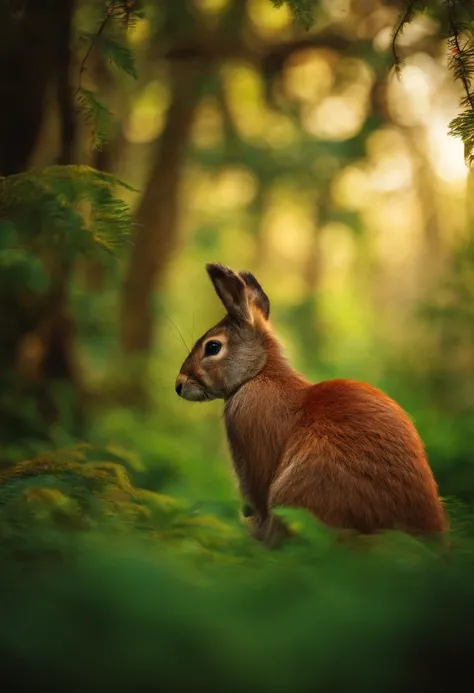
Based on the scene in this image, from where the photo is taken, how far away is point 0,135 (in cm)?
482

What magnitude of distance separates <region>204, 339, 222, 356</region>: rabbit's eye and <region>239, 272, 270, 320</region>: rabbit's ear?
40 cm

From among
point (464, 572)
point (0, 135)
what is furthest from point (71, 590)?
point (0, 135)

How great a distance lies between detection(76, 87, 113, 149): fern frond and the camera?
3.24 meters

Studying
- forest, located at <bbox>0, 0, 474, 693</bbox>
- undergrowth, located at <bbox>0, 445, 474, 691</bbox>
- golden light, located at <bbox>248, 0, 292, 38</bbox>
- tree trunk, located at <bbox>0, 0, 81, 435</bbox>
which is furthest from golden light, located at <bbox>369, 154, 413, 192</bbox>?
undergrowth, located at <bbox>0, 445, 474, 691</bbox>

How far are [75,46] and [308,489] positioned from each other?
2.88 metres

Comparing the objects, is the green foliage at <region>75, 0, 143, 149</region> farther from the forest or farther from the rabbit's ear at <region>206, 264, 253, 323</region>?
the rabbit's ear at <region>206, 264, 253, 323</region>

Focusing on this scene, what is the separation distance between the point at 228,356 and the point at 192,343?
1.18m

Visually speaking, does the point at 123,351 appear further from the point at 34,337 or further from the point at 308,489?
the point at 308,489

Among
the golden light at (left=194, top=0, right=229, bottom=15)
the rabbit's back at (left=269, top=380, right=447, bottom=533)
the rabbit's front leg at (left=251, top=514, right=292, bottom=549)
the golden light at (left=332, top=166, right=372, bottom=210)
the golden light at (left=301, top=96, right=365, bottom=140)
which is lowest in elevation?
the rabbit's front leg at (left=251, top=514, right=292, bottom=549)

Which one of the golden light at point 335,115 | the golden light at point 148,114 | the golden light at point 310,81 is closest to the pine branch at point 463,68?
the golden light at point 148,114

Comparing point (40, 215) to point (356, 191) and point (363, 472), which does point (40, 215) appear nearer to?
point (363, 472)

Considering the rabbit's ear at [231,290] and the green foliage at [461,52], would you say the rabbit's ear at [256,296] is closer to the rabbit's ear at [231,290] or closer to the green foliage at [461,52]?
the rabbit's ear at [231,290]

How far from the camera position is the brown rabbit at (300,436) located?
9.54 feet

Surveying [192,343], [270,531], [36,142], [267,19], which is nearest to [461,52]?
[270,531]
